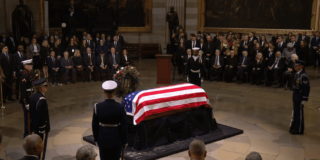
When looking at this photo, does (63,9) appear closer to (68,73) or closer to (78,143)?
(68,73)

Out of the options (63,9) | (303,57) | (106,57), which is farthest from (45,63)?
(303,57)

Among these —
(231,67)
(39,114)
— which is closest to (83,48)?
(231,67)

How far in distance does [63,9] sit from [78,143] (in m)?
12.4

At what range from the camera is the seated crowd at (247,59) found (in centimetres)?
1355

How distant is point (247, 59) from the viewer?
46.0 feet

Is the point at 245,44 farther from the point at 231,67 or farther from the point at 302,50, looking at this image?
the point at 302,50

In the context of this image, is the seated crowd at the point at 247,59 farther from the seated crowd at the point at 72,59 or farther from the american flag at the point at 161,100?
the american flag at the point at 161,100

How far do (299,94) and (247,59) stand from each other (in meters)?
6.10

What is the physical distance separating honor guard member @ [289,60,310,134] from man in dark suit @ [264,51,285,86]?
5.47 metres

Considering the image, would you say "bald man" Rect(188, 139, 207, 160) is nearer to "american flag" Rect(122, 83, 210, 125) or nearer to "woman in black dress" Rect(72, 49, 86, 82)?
"american flag" Rect(122, 83, 210, 125)

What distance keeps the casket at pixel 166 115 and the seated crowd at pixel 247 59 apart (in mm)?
5018

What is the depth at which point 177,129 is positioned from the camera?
300 inches

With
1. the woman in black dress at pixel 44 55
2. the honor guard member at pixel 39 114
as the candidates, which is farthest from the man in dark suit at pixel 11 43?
the honor guard member at pixel 39 114

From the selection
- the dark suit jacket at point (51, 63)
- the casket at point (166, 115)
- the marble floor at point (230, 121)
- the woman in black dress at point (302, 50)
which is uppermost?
the woman in black dress at point (302, 50)
